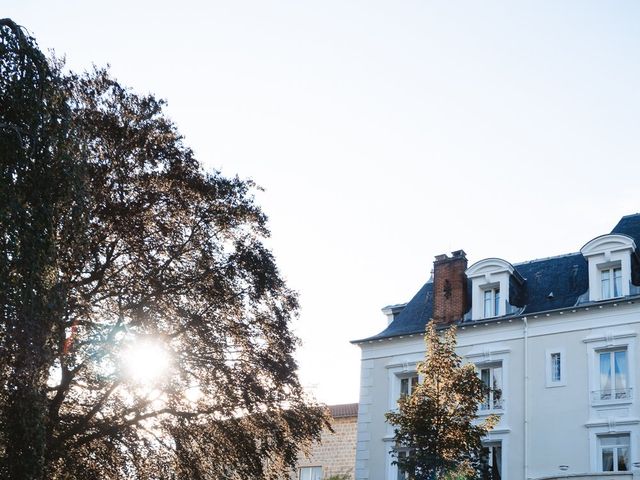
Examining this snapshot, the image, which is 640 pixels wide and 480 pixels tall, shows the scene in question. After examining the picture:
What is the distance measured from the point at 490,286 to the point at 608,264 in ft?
13.5

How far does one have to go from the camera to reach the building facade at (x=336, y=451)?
37.1 metres

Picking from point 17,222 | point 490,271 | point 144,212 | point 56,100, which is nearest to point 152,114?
point 144,212

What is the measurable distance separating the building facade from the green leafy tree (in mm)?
14061

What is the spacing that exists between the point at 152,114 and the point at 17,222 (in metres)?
10.7

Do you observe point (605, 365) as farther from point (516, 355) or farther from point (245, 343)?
point (245, 343)

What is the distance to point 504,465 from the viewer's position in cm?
2783

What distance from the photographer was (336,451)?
37531mm

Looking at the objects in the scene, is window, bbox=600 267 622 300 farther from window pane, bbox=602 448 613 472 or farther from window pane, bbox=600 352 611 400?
window pane, bbox=602 448 613 472

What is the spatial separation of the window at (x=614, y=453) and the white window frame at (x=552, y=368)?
2163mm

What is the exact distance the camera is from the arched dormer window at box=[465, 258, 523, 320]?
3023 centimetres

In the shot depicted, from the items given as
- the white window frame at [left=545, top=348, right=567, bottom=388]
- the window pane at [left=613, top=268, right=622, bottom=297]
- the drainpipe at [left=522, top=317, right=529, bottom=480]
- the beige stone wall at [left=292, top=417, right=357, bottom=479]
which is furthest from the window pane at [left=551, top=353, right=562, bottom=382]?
the beige stone wall at [left=292, top=417, right=357, bottom=479]

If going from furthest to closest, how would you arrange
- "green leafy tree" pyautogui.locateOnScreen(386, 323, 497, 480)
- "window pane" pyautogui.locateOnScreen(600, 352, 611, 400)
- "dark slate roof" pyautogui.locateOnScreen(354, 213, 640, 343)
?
1. "dark slate roof" pyautogui.locateOnScreen(354, 213, 640, 343)
2. "window pane" pyautogui.locateOnScreen(600, 352, 611, 400)
3. "green leafy tree" pyautogui.locateOnScreen(386, 323, 497, 480)

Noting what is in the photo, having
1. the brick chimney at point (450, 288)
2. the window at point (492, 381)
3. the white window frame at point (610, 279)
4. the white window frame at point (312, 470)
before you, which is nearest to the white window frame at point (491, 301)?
the brick chimney at point (450, 288)

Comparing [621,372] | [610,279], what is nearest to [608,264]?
[610,279]
